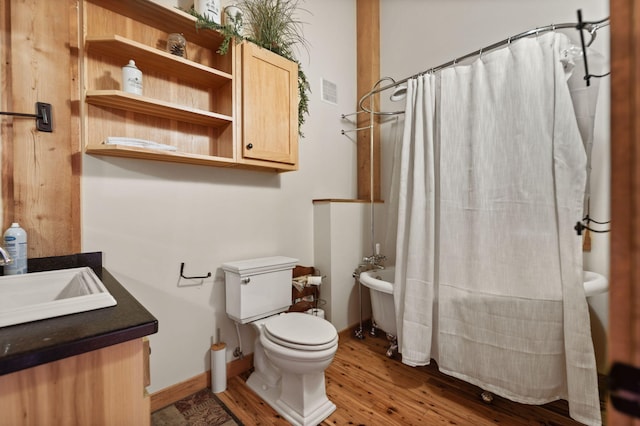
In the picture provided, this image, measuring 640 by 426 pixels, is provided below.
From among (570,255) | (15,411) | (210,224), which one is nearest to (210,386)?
(210,224)

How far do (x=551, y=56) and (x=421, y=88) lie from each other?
0.71 m

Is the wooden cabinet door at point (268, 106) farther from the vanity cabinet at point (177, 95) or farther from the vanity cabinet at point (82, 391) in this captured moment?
the vanity cabinet at point (82, 391)

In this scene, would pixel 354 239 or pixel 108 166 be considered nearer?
pixel 108 166

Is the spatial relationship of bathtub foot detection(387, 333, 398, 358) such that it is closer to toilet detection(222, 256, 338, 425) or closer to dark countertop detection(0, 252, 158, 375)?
toilet detection(222, 256, 338, 425)

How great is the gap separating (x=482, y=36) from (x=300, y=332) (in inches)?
101

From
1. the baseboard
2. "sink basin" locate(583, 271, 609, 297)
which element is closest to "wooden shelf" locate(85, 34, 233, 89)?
the baseboard

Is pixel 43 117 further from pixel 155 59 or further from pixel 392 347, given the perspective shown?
pixel 392 347

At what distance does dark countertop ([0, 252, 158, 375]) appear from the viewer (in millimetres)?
620

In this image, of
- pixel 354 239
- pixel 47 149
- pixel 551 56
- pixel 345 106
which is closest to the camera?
pixel 47 149

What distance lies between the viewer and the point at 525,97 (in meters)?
1.60

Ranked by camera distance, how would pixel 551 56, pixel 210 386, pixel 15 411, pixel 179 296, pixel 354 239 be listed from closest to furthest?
pixel 15 411
pixel 551 56
pixel 179 296
pixel 210 386
pixel 354 239

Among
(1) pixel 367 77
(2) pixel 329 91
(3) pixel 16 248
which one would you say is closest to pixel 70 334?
(3) pixel 16 248

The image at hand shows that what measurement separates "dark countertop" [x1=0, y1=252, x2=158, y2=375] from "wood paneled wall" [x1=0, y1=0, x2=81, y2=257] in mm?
800

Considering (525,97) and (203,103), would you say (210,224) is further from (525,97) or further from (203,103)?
(525,97)
